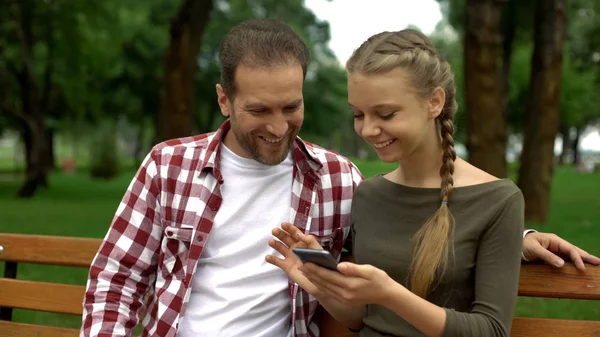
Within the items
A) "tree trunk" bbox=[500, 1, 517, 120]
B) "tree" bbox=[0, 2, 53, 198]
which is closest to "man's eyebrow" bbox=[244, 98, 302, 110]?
"tree trunk" bbox=[500, 1, 517, 120]

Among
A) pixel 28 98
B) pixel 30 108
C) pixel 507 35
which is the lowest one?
pixel 30 108

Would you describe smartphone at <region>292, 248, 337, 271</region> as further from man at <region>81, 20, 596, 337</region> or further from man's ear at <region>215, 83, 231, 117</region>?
man's ear at <region>215, 83, 231, 117</region>

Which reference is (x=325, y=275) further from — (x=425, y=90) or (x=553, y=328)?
(x=553, y=328)

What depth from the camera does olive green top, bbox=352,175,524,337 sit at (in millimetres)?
2621

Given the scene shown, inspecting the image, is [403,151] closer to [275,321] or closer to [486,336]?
[486,336]

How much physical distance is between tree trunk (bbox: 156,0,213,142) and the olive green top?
10.3 metres

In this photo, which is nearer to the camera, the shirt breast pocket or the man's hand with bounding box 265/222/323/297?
the man's hand with bounding box 265/222/323/297

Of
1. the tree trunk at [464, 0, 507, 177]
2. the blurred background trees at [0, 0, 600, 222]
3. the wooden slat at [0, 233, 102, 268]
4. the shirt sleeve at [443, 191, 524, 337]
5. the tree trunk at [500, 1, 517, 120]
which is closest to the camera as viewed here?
the shirt sleeve at [443, 191, 524, 337]

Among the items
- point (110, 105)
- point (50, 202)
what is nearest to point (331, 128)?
point (110, 105)

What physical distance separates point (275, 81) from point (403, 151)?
0.69 meters

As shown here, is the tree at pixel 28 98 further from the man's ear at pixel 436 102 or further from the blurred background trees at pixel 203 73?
the man's ear at pixel 436 102

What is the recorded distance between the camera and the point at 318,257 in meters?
2.39

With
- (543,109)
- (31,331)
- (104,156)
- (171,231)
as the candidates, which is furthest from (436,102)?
(104,156)

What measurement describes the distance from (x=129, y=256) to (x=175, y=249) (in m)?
0.20
